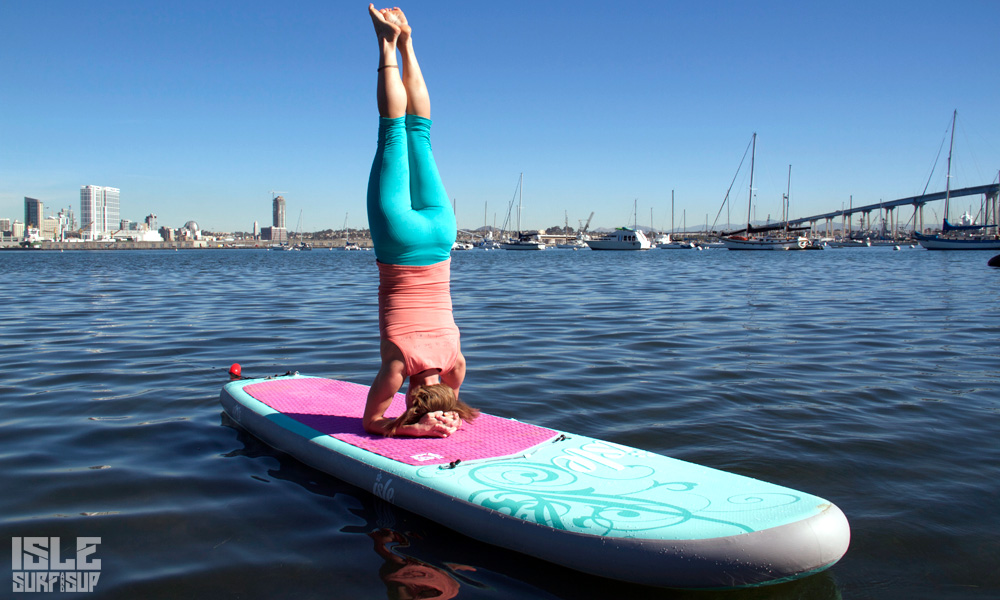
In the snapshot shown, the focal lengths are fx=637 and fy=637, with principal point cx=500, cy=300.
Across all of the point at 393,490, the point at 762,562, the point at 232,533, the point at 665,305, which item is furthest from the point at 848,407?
the point at 665,305

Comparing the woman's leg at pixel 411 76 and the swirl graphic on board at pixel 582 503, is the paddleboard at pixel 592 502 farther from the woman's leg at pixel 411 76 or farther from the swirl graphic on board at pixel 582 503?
the woman's leg at pixel 411 76

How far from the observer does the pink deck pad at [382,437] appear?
391 cm

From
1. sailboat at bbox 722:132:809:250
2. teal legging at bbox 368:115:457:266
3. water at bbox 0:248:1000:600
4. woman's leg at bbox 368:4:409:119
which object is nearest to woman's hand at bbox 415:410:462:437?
water at bbox 0:248:1000:600

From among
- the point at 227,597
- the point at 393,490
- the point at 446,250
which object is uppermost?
the point at 446,250

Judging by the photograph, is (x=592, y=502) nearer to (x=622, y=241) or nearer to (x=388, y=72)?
(x=388, y=72)

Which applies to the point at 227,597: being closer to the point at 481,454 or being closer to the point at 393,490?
the point at 393,490

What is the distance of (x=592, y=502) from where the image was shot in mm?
3111

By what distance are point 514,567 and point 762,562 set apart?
1158 millimetres

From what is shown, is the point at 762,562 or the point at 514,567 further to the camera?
the point at 514,567

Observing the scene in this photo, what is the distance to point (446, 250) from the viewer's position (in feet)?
14.5

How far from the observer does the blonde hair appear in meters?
4.15

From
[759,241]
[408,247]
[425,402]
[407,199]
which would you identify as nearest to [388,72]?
[407,199]

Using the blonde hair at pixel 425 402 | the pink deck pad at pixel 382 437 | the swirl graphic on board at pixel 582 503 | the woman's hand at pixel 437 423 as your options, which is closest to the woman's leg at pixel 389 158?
the blonde hair at pixel 425 402

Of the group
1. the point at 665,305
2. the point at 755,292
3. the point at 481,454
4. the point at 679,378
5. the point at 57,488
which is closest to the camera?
the point at 481,454
